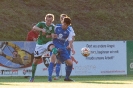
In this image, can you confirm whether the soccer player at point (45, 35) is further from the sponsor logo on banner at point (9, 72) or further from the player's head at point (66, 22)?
the sponsor logo on banner at point (9, 72)

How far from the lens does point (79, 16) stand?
28531mm

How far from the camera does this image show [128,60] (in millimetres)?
19953

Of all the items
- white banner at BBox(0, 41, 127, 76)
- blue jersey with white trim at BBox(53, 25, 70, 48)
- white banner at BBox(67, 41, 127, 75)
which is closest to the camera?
blue jersey with white trim at BBox(53, 25, 70, 48)

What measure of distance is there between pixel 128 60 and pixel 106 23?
28.0 ft

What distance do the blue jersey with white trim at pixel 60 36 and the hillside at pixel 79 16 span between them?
9362 mm

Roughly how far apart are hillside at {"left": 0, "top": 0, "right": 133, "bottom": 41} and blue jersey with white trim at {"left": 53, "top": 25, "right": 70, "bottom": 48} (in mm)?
9362

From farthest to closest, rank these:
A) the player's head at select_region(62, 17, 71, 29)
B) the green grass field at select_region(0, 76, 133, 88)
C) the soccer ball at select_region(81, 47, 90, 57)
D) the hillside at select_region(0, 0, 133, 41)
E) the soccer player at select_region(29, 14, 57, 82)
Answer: the hillside at select_region(0, 0, 133, 41)
the soccer ball at select_region(81, 47, 90, 57)
the soccer player at select_region(29, 14, 57, 82)
the player's head at select_region(62, 17, 71, 29)
the green grass field at select_region(0, 76, 133, 88)

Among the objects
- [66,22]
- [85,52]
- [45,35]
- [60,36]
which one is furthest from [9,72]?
[66,22]

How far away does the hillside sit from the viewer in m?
25.8

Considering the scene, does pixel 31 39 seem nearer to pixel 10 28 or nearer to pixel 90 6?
pixel 10 28

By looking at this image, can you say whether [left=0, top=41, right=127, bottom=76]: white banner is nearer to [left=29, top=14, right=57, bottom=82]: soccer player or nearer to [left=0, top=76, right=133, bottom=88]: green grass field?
[left=0, top=76, right=133, bottom=88]: green grass field

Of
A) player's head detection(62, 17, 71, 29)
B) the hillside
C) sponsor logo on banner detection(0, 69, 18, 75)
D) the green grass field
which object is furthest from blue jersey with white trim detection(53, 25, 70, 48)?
the hillside
